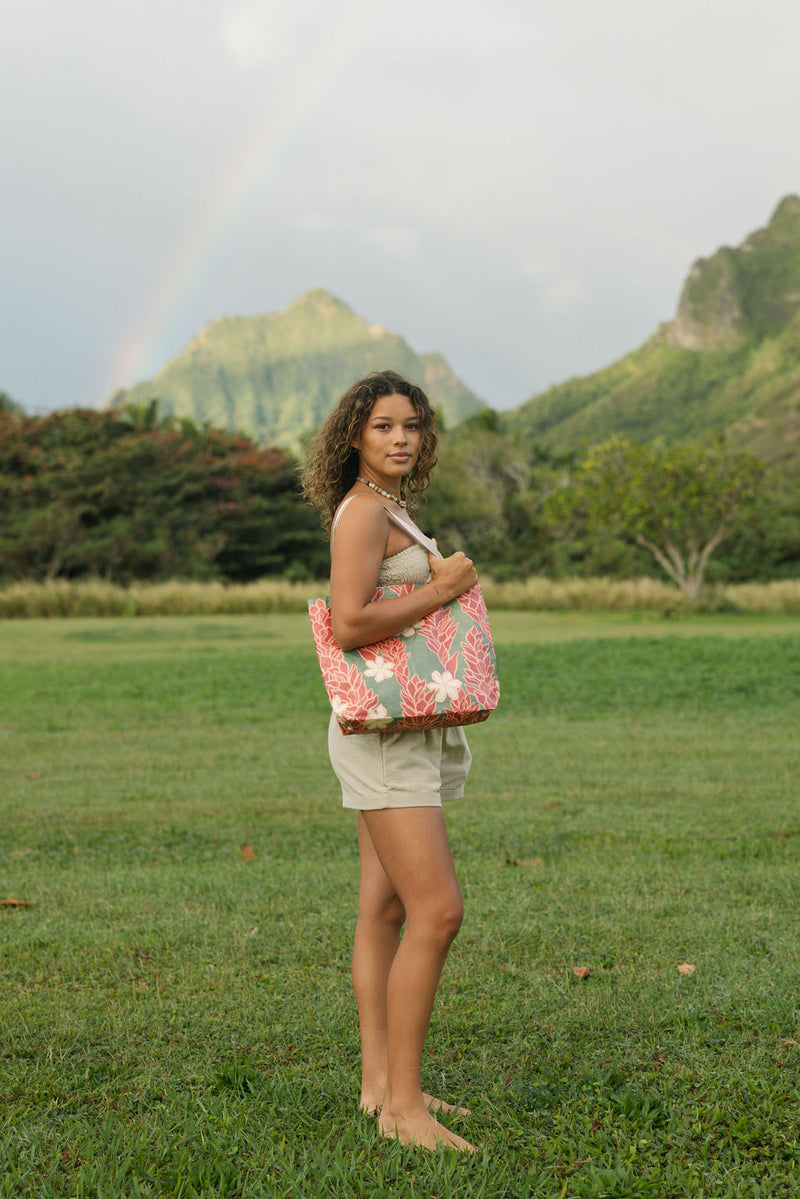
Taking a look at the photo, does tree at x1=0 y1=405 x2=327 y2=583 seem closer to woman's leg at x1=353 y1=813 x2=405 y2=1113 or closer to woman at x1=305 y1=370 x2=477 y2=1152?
woman at x1=305 y1=370 x2=477 y2=1152

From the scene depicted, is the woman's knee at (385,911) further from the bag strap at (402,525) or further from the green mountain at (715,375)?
the green mountain at (715,375)

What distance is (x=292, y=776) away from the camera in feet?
28.3

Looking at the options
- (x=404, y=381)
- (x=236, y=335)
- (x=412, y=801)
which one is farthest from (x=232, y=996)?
(x=236, y=335)

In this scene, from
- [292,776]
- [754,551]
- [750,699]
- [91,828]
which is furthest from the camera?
[754,551]

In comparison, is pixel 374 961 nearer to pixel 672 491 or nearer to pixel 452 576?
pixel 452 576

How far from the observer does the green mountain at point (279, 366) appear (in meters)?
162

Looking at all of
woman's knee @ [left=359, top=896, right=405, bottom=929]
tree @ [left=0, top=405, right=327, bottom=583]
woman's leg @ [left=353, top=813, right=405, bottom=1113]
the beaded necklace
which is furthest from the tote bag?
tree @ [left=0, top=405, right=327, bottom=583]

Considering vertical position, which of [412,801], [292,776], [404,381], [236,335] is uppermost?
[236,335]

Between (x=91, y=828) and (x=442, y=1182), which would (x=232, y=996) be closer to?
(x=442, y=1182)

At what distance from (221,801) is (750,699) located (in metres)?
7.40

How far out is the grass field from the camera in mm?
2646

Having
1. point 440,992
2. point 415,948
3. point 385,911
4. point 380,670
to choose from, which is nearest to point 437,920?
point 415,948

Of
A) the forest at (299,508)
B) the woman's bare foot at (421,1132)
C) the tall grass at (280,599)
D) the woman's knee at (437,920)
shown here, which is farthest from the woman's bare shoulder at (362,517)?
the forest at (299,508)

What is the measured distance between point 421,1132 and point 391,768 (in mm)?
914
